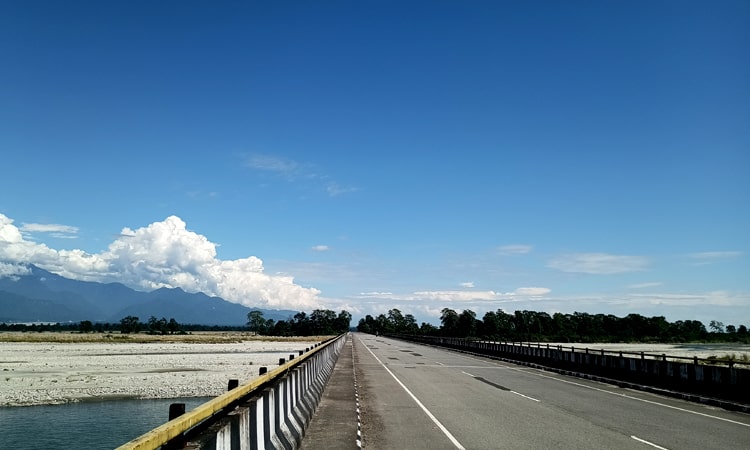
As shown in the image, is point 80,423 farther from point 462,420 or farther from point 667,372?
point 667,372

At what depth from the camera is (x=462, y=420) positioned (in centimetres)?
1424

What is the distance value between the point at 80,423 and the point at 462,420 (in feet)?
51.6

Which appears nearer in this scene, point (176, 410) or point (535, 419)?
point (176, 410)

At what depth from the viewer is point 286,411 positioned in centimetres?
1034

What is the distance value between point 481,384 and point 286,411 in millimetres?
15794

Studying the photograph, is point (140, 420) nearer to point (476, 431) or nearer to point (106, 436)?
point (106, 436)

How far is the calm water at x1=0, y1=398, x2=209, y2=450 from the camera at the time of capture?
18.7 meters

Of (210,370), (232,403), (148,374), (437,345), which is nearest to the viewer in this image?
(232,403)

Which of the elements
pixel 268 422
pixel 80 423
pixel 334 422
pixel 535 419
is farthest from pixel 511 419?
pixel 80 423

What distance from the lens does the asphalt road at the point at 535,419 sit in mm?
11484

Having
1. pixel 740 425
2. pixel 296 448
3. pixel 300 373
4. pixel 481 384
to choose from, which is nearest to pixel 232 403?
pixel 296 448

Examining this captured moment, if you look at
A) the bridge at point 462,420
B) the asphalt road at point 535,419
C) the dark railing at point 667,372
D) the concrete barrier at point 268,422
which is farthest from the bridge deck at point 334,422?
the dark railing at point 667,372

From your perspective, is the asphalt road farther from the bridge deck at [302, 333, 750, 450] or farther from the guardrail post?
the guardrail post

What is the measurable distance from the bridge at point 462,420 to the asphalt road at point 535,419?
2 centimetres
